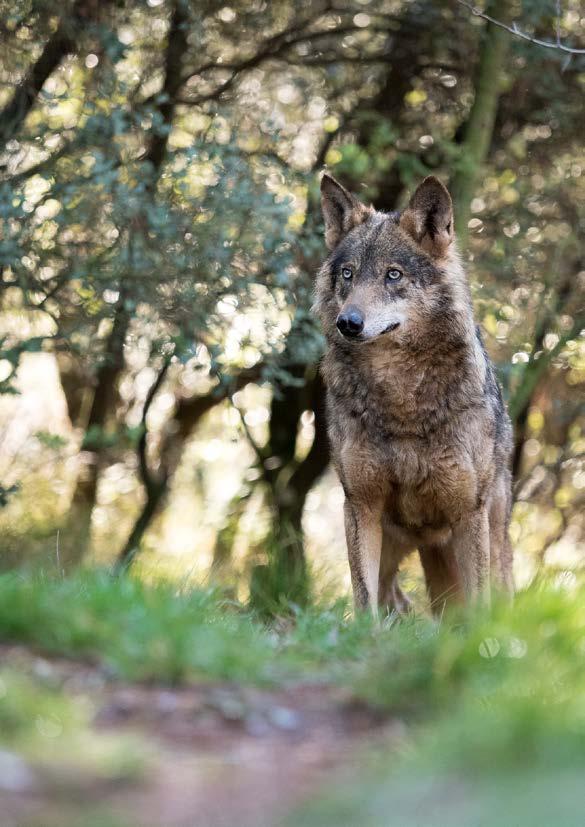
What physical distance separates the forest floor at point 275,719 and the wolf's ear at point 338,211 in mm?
3198

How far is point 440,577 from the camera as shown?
24.8 feet

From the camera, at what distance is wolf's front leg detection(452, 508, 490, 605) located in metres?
6.82

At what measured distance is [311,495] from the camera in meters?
13.9

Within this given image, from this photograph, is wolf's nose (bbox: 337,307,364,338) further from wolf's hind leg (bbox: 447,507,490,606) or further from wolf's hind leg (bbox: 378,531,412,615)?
wolf's hind leg (bbox: 378,531,412,615)

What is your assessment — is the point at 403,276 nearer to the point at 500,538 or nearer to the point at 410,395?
the point at 410,395

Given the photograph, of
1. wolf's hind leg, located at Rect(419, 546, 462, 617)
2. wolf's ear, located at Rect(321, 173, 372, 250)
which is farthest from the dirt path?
wolf's ear, located at Rect(321, 173, 372, 250)

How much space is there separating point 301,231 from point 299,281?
49 centimetres

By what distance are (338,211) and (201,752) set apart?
4.54 m

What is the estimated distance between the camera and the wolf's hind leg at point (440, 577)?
734 centimetres

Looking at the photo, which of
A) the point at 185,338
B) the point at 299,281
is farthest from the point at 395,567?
the point at 299,281

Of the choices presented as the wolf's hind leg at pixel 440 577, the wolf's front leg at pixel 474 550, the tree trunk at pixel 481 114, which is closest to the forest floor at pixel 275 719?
the wolf's front leg at pixel 474 550

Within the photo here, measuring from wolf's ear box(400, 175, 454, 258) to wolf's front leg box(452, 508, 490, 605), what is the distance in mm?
1700

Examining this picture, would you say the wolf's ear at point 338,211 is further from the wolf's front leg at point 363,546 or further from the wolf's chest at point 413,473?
the wolf's front leg at point 363,546

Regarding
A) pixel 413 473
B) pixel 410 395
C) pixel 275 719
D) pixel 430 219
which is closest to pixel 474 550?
pixel 413 473
